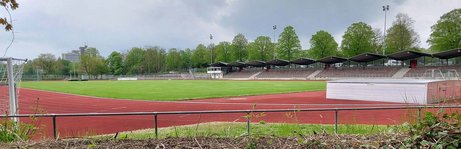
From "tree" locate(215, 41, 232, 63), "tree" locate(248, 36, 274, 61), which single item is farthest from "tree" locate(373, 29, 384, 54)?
"tree" locate(215, 41, 232, 63)

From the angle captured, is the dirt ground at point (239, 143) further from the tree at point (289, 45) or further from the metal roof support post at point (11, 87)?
the tree at point (289, 45)

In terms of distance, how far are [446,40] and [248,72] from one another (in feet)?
169

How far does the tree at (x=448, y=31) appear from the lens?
203 feet

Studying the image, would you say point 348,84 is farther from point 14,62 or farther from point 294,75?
point 294,75

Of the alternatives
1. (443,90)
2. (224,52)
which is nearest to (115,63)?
(224,52)

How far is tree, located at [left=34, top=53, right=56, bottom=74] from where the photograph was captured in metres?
130

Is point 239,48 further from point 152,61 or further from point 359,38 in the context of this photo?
point 152,61

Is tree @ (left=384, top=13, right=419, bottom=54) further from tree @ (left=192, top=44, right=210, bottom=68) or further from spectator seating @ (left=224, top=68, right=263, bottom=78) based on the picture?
tree @ (left=192, top=44, right=210, bottom=68)

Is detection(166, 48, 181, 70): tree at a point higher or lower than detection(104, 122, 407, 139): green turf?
higher

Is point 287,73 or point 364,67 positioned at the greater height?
point 364,67

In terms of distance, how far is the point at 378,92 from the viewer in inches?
951

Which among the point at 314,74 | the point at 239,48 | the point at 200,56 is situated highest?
the point at 239,48

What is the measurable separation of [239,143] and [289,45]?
298 feet

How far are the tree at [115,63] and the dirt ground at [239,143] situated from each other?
146460 mm
